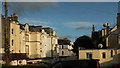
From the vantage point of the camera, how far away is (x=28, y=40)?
51.0 m

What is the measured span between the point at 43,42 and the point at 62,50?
33622 millimetres

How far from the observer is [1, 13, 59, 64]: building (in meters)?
40.6

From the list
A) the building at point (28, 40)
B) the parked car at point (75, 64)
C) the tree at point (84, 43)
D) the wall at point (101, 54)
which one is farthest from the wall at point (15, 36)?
the parked car at point (75, 64)

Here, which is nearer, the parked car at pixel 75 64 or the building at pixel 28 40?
the parked car at pixel 75 64

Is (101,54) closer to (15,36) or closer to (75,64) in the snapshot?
(15,36)

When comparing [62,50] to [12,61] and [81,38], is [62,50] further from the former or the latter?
[12,61]

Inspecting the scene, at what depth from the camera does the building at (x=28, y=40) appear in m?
40.6

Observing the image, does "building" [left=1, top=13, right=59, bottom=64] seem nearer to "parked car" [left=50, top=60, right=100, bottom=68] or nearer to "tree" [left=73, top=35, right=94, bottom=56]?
"tree" [left=73, top=35, right=94, bottom=56]

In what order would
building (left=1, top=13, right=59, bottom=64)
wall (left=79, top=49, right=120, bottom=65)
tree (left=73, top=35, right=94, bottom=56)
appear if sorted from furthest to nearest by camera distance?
tree (left=73, top=35, right=94, bottom=56), building (left=1, top=13, right=59, bottom=64), wall (left=79, top=49, right=120, bottom=65)

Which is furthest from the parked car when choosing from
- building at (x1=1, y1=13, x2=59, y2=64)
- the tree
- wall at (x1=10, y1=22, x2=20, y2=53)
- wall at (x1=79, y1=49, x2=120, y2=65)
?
the tree

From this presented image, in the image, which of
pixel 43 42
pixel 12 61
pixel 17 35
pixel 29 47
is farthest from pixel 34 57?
pixel 12 61

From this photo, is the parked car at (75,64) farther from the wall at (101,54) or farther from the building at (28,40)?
the wall at (101,54)

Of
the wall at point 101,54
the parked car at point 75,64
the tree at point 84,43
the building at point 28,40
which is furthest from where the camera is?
the tree at point 84,43

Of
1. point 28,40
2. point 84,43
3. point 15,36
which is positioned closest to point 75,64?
point 15,36
